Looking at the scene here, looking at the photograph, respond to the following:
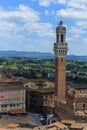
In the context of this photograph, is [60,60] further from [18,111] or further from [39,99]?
[39,99]

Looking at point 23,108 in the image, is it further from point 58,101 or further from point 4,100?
point 58,101

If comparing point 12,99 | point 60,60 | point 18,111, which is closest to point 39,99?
point 12,99

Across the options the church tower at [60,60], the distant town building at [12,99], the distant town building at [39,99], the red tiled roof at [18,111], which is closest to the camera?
the church tower at [60,60]

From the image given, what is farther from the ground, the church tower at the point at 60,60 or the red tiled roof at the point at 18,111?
the church tower at the point at 60,60

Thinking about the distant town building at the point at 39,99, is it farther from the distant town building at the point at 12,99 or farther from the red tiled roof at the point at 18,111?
the red tiled roof at the point at 18,111

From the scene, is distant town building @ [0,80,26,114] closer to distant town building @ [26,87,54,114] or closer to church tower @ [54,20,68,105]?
distant town building @ [26,87,54,114]

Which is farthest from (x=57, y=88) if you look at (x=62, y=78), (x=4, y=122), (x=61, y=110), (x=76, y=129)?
(x=76, y=129)

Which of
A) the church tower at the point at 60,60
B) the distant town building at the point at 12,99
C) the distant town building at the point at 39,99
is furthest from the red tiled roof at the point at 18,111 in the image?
the church tower at the point at 60,60

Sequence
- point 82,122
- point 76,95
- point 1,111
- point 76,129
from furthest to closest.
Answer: point 1,111
point 76,95
point 82,122
point 76,129

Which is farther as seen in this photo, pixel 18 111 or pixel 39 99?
pixel 39 99

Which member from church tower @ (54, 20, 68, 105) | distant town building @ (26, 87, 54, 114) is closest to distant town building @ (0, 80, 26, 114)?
distant town building @ (26, 87, 54, 114)

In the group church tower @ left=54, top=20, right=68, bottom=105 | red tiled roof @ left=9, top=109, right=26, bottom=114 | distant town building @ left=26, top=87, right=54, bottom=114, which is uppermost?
church tower @ left=54, top=20, right=68, bottom=105
